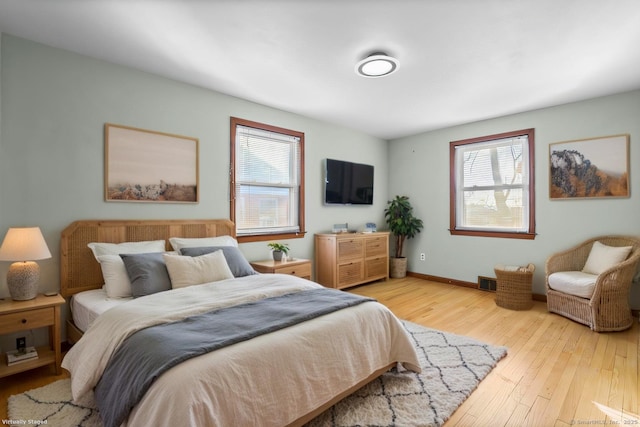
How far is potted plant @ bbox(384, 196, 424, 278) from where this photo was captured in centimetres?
555

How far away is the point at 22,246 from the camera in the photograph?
224 cm

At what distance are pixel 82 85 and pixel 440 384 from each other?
3812 mm

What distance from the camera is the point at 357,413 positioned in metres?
1.88

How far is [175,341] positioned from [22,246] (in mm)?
1648

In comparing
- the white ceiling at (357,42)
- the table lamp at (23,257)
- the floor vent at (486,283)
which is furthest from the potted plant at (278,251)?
the floor vent at (486,283)

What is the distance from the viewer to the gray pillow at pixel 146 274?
7.94ft

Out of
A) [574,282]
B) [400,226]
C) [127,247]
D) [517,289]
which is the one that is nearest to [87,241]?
[127,247]

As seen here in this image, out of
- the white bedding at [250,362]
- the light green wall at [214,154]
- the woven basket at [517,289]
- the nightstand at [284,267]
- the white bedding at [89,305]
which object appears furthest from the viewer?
the woven basket at [517,289]

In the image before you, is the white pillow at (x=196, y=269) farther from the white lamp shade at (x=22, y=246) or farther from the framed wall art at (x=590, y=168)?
the framed wall art at (x=590, y=168)

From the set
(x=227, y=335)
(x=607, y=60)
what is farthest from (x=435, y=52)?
(x=227, y=335)

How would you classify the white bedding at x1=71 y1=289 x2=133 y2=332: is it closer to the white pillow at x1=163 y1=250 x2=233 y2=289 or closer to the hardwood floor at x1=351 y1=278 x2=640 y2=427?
the white pillow at x1=163 y1=250 x2=233 y2=289

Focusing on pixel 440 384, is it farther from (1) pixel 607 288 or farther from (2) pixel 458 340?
(1) pixel 607 288

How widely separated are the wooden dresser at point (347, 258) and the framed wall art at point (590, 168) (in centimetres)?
256

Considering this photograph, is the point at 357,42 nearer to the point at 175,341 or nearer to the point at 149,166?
the point at 149,166
